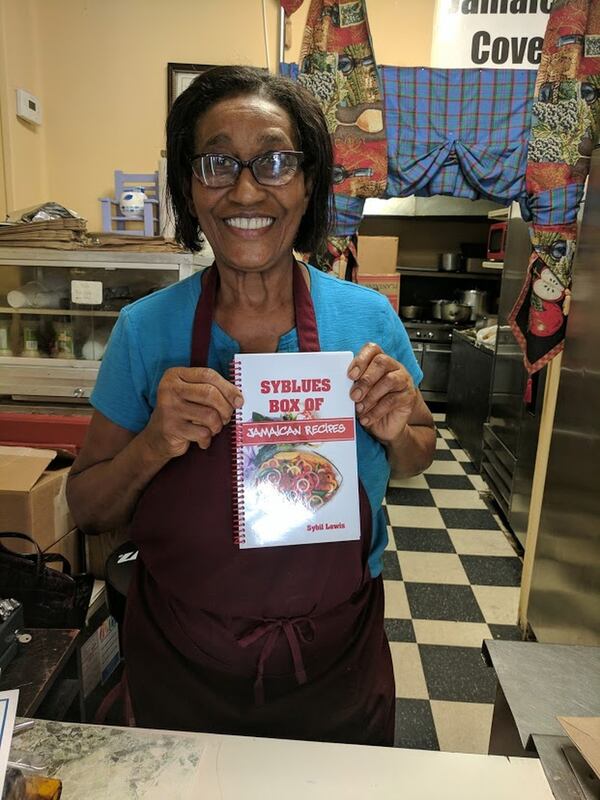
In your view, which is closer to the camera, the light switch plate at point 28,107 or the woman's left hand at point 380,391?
the woman's left hand at point 380,391

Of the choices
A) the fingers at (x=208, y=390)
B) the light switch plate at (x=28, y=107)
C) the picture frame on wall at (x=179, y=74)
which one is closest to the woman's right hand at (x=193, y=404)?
the fingers at (x=208, y=390)

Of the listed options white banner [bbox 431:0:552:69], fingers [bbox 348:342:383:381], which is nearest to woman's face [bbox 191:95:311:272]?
fingers [bbox 348:342:383:381]

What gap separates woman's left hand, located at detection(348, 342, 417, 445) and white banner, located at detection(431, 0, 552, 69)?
8.84ft

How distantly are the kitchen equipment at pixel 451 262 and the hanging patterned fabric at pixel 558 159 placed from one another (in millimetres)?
3378

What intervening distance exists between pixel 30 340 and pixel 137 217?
4.03ft

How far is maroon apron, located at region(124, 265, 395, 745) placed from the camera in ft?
3.07

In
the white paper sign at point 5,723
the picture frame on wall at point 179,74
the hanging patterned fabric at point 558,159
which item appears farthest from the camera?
the picture frame on wall at point 179,74

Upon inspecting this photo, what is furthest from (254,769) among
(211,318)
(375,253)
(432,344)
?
(432,344)

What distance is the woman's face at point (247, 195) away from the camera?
888 millimetres

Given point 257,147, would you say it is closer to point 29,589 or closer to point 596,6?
point 29,589

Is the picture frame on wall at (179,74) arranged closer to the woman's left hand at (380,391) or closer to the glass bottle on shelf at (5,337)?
the glass bottle on shelf at (5,337)

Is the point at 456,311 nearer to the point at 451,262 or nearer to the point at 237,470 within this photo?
the point at 451,262

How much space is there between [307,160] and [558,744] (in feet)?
3.36

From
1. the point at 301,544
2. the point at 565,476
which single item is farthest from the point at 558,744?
the point at 565,476
